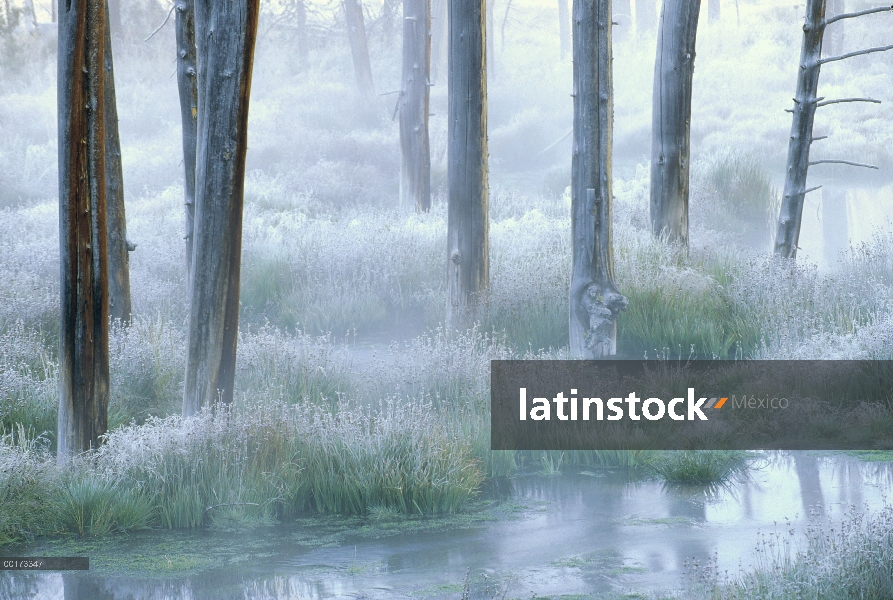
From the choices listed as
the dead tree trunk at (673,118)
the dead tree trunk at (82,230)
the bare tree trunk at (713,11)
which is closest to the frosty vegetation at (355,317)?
the dead tree trunk at (82,230)

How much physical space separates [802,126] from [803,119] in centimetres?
8

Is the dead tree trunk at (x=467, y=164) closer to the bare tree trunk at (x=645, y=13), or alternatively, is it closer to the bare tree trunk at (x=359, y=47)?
the bare tree trunk at (x=359, y=47)

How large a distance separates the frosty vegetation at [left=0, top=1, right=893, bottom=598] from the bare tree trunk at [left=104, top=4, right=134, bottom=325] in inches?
20.3

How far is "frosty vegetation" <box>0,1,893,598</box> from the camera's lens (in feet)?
19.3

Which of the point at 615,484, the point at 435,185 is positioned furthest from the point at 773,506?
the point at 435,185

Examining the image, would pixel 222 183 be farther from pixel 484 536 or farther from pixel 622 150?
pixel 622 150

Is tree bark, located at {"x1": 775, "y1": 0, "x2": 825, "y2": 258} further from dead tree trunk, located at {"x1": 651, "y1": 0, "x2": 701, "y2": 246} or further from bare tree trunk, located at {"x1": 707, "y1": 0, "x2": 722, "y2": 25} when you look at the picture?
bare tree trunk, located at {"x1": 707, "y1": 0, "x2": 722, "y2": 25}

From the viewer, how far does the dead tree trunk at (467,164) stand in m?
9.63

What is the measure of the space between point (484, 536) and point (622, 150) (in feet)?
73.2

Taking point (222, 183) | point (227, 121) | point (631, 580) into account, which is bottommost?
point (631, 580)

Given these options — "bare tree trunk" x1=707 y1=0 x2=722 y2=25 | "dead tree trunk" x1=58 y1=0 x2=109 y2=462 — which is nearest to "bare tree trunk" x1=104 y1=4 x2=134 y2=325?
"dead tree trunk" x1=58 y1=0 x2=109 y2=462

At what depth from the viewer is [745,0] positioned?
156 feet

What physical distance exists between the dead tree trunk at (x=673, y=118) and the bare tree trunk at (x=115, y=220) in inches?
238

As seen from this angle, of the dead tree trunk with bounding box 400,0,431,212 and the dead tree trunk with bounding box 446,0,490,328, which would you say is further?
the dead tree trunk with bounding box 400,0,431,212
